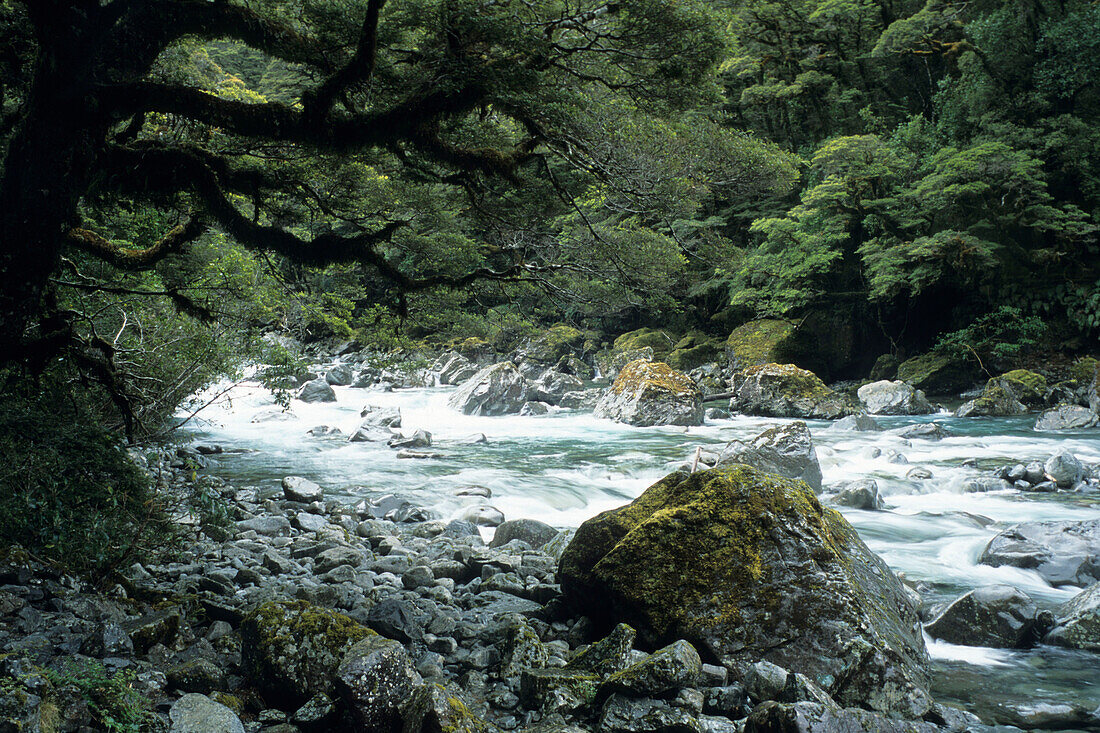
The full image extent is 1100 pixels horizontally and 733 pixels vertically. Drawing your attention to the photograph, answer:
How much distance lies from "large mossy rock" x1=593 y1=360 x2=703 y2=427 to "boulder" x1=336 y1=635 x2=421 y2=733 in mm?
12955

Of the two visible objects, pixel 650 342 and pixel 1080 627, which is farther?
pixel 650 342

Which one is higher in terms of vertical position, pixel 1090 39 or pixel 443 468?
pixel 1090 39

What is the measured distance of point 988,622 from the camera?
443cm

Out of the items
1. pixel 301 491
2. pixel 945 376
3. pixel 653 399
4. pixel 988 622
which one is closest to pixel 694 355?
pixel 945 376

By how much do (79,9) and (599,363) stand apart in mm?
24958

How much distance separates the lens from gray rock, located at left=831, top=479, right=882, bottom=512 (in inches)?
332

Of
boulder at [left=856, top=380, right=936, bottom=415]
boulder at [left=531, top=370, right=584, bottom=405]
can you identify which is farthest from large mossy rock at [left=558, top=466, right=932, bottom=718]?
boulder at [left=531, top=370, right=584, bottom=405]

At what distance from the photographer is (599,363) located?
91.8 feet

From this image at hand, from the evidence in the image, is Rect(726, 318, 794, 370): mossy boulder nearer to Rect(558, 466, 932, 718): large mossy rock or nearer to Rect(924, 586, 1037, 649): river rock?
Rect(924, 586, 1037, 649): river rock

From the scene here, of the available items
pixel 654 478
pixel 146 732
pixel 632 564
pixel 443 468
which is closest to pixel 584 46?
pixel 632 564

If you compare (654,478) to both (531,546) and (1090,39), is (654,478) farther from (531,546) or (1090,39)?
(1090,39)

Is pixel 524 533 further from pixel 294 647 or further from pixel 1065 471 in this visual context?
pixel 1065 471

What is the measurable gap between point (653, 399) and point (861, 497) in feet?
25.4

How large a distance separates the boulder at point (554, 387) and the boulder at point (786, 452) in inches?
447
